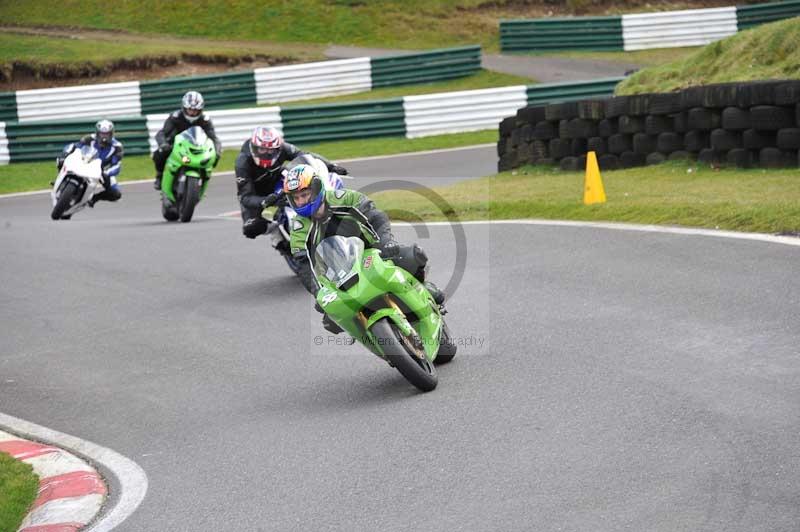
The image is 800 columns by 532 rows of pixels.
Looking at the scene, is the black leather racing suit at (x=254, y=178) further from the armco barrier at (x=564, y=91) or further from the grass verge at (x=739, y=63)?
the armco barrier at (x=564, y=91)

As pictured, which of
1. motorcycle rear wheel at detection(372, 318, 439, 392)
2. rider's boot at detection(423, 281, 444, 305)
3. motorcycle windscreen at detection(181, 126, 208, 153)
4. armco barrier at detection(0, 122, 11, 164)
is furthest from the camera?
armco barrier at detection(0, 122, 11, 164)

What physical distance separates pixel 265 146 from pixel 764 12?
25.1 metres

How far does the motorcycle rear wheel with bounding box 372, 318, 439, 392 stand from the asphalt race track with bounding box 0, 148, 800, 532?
0.12 m

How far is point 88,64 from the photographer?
33.5 metres

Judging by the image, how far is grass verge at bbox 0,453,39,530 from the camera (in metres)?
6.20

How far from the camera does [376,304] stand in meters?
7.66

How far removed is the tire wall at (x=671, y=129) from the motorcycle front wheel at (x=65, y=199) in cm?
676

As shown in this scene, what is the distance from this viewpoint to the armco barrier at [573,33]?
35156 millimetres

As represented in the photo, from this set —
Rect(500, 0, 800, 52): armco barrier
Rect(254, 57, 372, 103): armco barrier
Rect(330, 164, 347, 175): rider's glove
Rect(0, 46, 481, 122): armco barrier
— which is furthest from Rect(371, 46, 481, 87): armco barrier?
Rect(330, 164, 347, 175): rider's glove

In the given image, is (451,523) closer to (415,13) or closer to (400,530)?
(400,530)

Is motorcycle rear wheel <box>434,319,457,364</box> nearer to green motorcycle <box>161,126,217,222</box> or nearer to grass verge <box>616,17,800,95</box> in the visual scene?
grass verge <box>616,17,800,95</box>

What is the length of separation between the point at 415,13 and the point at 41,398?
32812mm

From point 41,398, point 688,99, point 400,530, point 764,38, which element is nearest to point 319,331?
point 41,398

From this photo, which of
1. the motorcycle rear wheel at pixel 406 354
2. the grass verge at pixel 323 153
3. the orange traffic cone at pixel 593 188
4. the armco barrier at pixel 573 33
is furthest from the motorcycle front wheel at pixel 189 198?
the armco barrier at pixel 573 33
